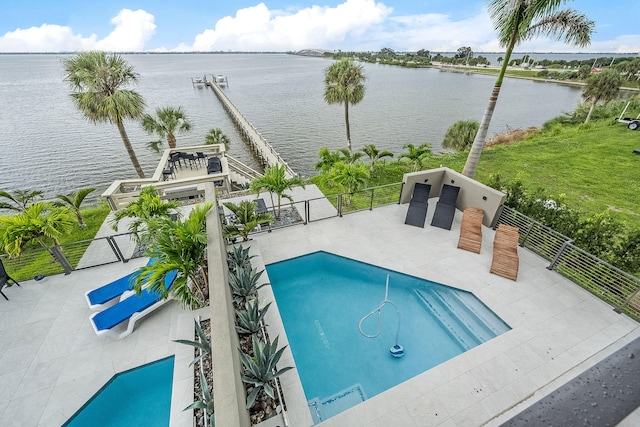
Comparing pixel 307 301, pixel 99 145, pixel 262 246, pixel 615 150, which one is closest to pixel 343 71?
pixel 262 246

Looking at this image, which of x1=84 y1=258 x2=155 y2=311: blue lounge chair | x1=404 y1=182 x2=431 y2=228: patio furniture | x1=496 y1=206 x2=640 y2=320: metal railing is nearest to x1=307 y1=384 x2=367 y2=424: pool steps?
x1=84 y1=258 x2=155 y2=311: blue lounge chair

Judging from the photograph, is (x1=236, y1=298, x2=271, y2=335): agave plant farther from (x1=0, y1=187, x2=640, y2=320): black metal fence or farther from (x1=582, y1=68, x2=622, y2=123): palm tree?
(x1=582, y1=68, x2=622, y2=123): palm tree

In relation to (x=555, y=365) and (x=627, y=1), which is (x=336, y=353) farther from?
(x=627, y=1)

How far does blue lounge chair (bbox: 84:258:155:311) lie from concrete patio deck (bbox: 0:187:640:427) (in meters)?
0.36

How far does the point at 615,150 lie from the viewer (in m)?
17.0

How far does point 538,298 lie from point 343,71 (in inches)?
567

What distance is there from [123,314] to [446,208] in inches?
367

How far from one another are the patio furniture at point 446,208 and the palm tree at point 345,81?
361 inches

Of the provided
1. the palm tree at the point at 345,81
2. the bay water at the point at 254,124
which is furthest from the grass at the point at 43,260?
the palm tree at the point at 345,81

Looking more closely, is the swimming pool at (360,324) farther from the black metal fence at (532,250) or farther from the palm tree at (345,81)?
the palm tree at (345,81)

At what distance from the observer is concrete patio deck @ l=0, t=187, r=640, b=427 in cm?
426

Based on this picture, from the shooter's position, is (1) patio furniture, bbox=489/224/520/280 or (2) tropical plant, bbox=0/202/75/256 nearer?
(2) tropical plant, bbox=0/202/75/256

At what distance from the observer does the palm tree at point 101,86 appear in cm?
1225

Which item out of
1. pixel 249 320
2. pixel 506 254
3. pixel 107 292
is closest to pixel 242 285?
pixel 249 320
